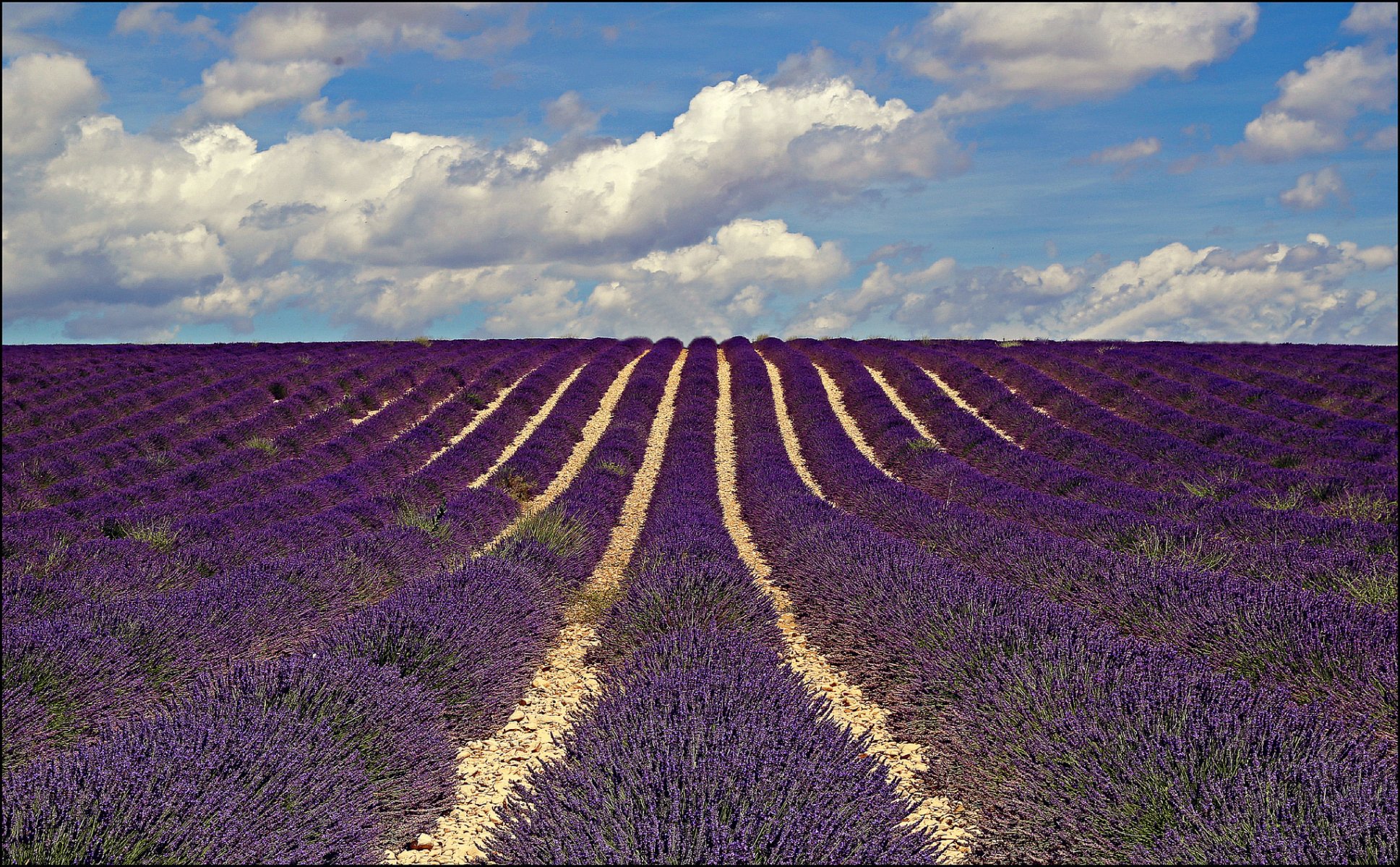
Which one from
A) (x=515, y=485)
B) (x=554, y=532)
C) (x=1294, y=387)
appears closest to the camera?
(x=554, y=532)

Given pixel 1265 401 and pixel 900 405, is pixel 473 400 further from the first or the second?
pixel 1265 401

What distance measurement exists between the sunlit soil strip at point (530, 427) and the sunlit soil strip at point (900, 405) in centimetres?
658

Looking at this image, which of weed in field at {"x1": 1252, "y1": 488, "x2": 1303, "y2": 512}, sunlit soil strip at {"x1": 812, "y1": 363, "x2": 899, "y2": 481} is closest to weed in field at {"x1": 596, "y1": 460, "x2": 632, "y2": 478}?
sunlit soil strip at {"x1": 812, "y1": 363, "x2": 899, "y2": 481}

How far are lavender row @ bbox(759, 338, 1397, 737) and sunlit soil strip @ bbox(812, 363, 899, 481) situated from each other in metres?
4.73

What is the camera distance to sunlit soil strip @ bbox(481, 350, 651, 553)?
968 centimetres

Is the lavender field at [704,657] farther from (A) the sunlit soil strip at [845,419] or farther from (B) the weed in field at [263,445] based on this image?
(A) the sunlit soil strip at [845,419]

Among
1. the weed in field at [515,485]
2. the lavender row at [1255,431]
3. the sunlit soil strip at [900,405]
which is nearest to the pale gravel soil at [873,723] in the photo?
the weed in field at [515,485]

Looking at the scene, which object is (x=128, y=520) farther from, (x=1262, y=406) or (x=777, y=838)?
(x=1262, y=406)

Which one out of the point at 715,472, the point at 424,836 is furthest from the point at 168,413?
the point at 424,836

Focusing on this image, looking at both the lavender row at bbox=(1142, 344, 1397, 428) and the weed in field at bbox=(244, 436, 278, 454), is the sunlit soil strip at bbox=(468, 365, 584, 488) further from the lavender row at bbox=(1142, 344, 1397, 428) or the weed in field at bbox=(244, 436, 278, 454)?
the lavender row at bbox=(1142, 344, 1397, 428)

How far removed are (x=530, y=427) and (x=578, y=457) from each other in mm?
2423

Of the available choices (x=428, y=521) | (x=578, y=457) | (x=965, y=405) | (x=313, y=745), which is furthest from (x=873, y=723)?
(x=965, y=405)

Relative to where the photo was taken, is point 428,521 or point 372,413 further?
point 372,413

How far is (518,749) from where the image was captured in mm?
4336
